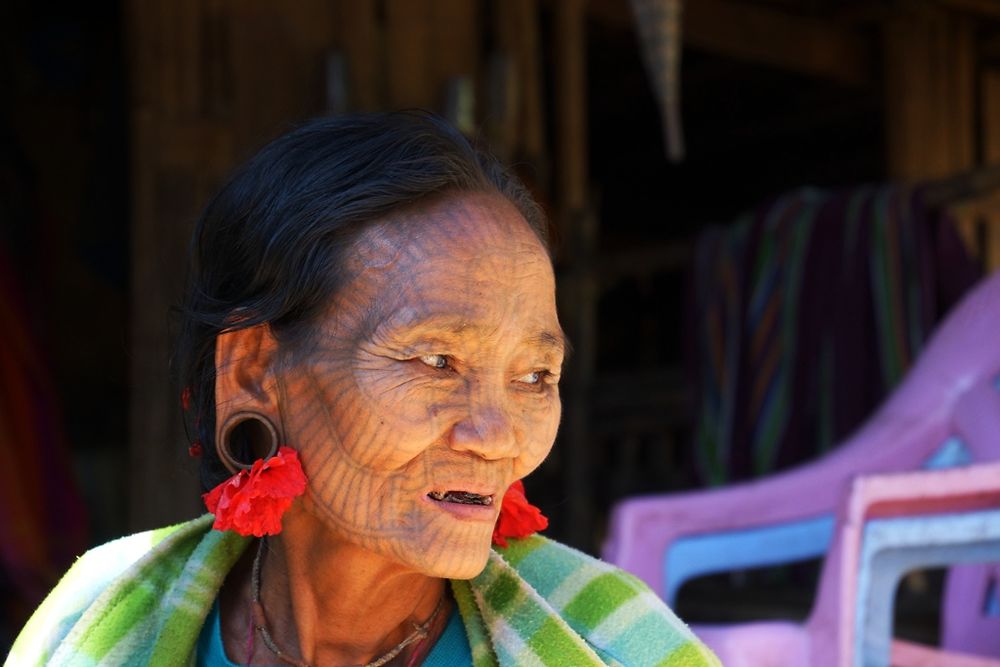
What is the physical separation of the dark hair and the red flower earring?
0.39ft

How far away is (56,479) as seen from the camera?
426 centimetres

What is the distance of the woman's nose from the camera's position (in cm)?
119

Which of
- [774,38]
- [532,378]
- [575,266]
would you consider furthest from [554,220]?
[532,378]

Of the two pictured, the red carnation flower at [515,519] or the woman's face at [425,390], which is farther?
the red carnation flower at [515,519]

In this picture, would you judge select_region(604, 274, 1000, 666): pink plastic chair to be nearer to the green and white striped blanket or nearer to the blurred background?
the blurred background

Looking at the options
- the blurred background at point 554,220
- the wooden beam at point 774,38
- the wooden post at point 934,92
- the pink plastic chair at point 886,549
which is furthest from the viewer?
the wooden post at point 934,92

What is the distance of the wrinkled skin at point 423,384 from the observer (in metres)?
1.20

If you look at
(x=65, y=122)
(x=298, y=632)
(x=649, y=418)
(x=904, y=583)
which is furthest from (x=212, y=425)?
(x=65, y=122)

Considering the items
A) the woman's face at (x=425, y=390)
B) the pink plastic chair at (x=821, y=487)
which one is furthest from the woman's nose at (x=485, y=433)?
the pink plastic chair at (x=821, y=487)

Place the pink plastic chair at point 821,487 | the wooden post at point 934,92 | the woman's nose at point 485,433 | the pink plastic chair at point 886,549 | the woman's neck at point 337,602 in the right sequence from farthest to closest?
1. the wooden post at point 934,92
2. the pink plastic chair at point 821,487
3. the pink plastic chair at point 886,549
4. the woman's neck at point 337,602
5. the woman's nose at point 485,433

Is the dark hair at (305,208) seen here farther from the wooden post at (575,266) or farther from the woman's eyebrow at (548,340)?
the wooden post at (575,266)

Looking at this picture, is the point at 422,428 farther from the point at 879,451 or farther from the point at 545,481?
the point at 545,481

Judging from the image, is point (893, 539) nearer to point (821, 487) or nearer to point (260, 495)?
point (821, 487)

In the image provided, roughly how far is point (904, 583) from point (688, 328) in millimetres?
1101
